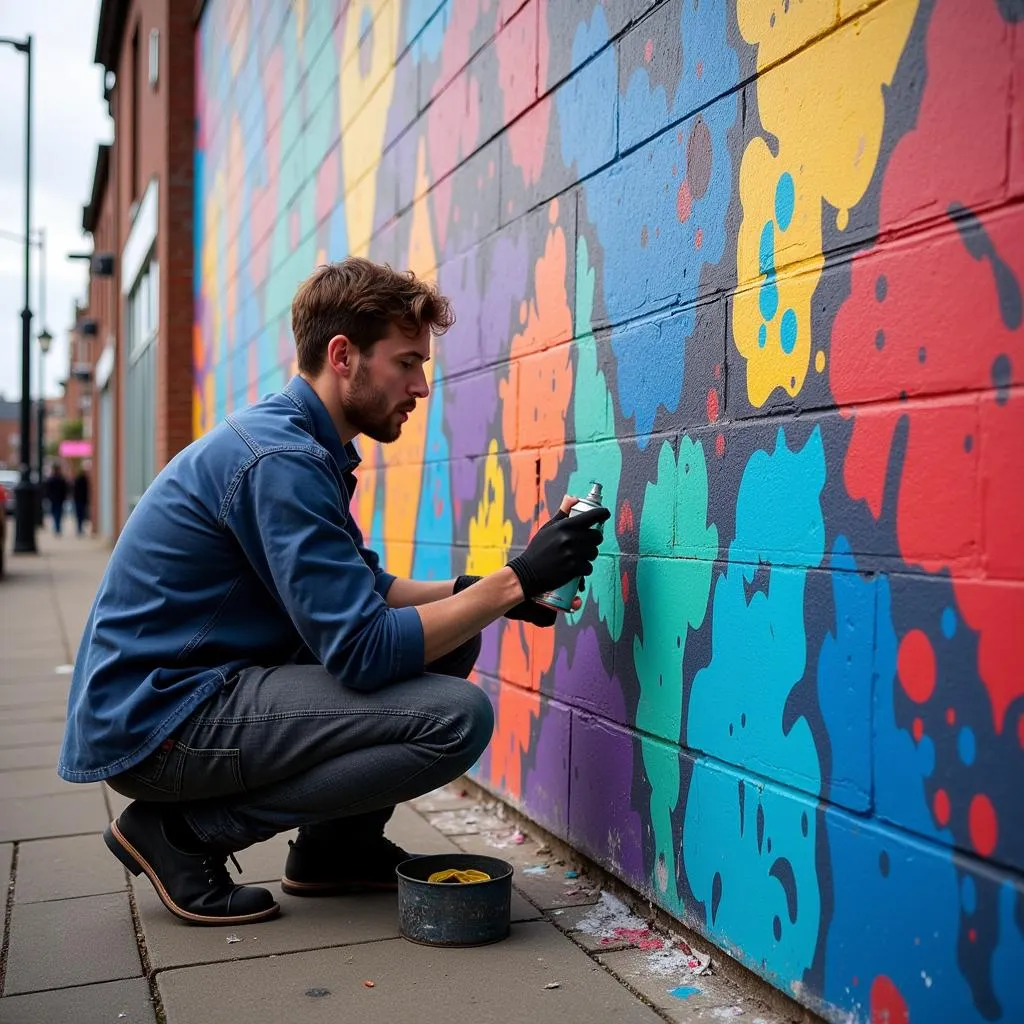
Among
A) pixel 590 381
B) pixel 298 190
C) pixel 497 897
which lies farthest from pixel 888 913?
pixel 298 190

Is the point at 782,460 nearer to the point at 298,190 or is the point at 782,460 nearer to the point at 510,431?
the point at 510,431

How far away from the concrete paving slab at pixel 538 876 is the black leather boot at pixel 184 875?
2.29 feet

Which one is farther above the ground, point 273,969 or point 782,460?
point 782,460

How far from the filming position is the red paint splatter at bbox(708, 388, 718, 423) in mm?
2609

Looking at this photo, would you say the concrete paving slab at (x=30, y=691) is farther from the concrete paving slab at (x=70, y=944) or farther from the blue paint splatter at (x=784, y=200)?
Answer: the blue paint splatter at (x=784, y=200)

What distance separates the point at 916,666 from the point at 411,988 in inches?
52.5

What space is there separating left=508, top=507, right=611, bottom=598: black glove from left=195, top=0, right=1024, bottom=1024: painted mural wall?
206 millimetres

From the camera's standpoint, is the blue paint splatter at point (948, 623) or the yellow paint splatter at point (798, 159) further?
the yellow paint splatter at point (798, 159)

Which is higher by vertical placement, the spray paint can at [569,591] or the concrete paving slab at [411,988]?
the spray paint can at [569,591]

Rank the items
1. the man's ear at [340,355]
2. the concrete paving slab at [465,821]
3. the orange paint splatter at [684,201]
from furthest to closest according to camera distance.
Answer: the concrete paving slab at [465,821], the man's ear at [340,355], the orange paint splatter at [684,201]

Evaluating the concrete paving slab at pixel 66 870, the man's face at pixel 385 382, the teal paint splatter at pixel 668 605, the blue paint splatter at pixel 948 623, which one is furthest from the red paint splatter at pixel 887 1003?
the concrete paving slab at pixel 66 870

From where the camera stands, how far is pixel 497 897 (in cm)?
282

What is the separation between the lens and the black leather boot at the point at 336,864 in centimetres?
324

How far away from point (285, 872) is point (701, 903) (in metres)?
1.25
